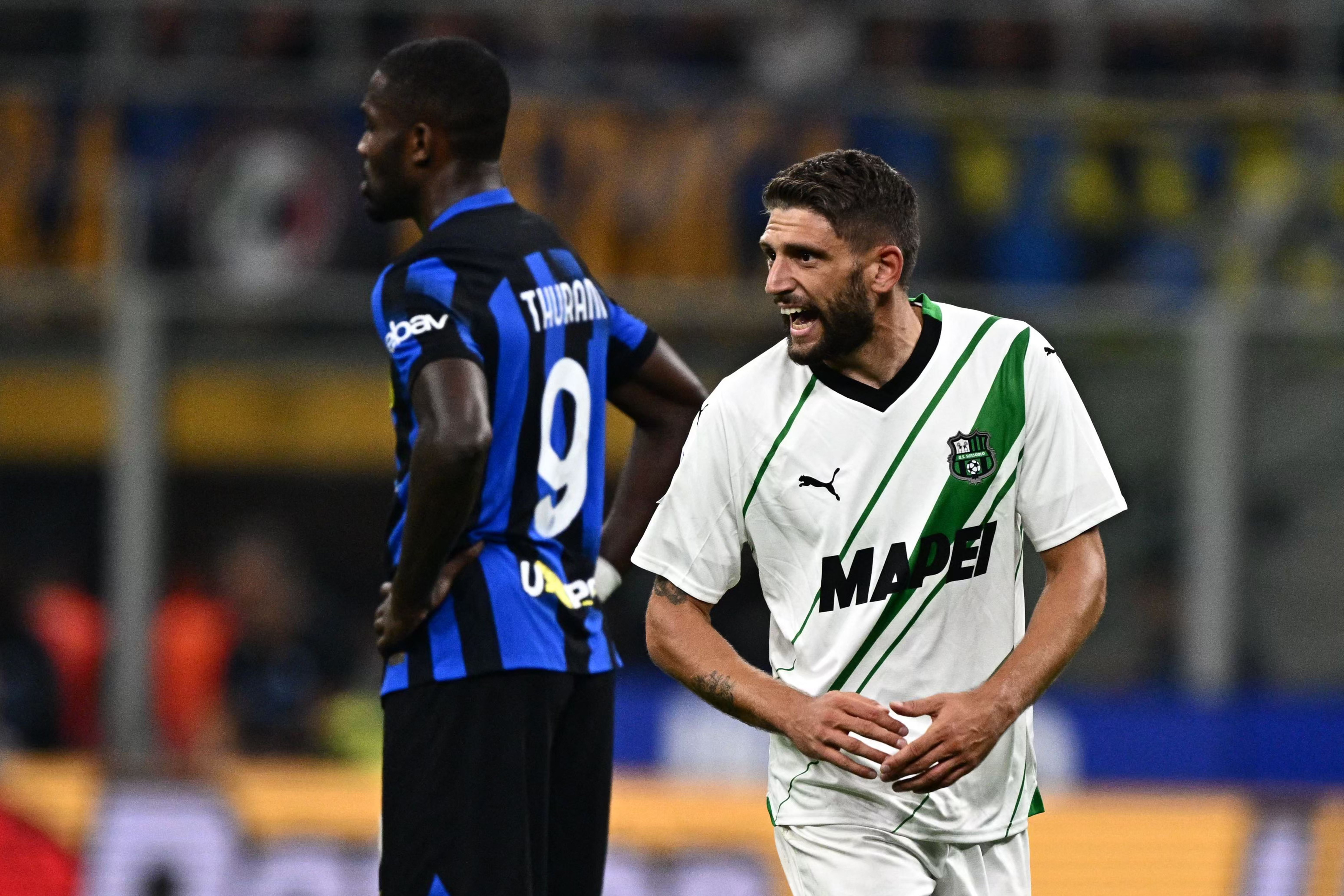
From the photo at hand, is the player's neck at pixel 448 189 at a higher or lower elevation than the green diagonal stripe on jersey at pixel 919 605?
higher

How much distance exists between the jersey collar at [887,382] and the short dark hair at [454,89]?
88cm

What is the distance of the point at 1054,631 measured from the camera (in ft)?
10.5

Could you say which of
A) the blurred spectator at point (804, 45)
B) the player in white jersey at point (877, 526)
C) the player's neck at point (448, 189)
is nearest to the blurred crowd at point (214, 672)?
the blurred spectator at point (804, 45)

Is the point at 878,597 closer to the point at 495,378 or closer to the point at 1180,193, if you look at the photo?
the point at 495,378

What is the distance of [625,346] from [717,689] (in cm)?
100

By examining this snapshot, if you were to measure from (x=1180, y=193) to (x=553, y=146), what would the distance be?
315 cm

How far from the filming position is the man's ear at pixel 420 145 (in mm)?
3750

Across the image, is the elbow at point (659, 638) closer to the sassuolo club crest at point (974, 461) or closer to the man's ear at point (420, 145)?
the sassuolo club crest at point (974, 461)

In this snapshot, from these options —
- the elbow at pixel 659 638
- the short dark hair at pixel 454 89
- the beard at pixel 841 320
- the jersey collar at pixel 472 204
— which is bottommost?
the elbow at pixel 659 638

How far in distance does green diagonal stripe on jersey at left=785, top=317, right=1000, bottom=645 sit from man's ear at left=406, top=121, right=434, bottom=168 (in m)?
0.93

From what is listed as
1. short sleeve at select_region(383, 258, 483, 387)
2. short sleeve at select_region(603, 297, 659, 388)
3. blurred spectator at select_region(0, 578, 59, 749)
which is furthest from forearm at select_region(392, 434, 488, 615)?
blurred spectator at select_region(0, 578, 59, 749)

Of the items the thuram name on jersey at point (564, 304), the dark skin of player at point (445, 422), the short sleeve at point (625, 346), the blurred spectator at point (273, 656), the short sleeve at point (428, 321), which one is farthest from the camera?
Answer: the blurred spectator at point (273, 656)

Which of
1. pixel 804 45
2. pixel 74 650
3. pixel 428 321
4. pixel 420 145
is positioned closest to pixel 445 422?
pixel 428 321

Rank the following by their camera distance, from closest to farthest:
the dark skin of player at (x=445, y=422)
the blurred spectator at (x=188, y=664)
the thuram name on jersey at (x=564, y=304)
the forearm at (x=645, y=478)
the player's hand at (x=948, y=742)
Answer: the player's hand at (x=948, y=742) → the dark skin of player at (x=445, y=422) → the thuram name on jersey at (x=564, y=304) → the forearm at (x=645, y=478) → the blurred spectator at (x=188, y=664)
